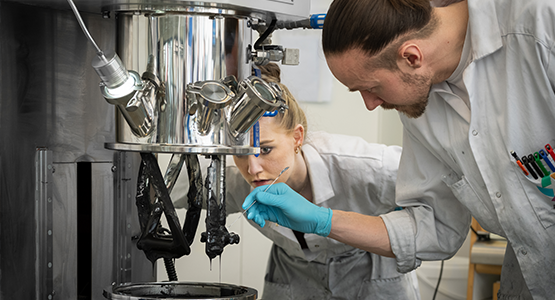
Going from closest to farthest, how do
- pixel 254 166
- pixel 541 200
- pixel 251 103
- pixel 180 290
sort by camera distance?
pixel 251 103 < pixel 180 290 < pixel 541 200 < pixel 254 166

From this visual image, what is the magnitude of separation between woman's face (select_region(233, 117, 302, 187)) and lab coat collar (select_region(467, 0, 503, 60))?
665mm

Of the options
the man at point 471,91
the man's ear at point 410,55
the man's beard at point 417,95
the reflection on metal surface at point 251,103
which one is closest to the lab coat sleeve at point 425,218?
the man at point 471,91

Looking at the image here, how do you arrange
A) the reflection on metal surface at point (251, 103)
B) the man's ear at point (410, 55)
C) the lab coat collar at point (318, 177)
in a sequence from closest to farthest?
the reflection on metal surface at point (251, 103) → the man's ear at point (410, 55) → the lab coat collar at point (318, 177)

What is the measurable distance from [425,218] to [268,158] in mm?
492

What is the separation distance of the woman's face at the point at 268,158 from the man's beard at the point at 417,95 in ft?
1.57

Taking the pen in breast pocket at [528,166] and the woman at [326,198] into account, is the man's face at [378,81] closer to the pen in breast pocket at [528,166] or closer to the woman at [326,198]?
the pen in breast pocket at [528,166]

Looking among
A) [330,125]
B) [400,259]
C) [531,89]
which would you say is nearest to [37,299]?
[400,259]

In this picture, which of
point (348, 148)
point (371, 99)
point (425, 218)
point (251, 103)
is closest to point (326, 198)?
point (348, 148)

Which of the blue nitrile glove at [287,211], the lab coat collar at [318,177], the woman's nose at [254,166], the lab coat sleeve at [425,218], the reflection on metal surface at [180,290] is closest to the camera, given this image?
the reflection on metal surface at [180,290]

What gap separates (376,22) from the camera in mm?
997

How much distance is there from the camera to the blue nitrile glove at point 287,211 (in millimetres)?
1134

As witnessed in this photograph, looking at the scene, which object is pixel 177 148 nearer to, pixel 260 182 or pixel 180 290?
pixel 180 290

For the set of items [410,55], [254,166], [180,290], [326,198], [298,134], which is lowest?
[180,290]

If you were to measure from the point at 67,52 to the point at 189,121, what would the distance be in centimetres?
37
